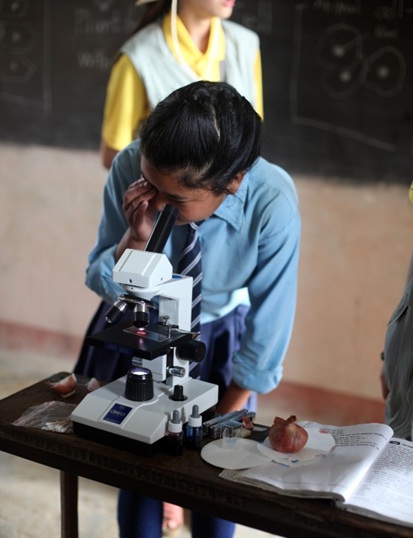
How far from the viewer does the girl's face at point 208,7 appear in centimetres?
256

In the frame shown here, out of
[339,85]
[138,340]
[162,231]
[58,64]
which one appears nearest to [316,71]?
[339,85]

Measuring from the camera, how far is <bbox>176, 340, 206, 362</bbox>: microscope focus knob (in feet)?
4.39

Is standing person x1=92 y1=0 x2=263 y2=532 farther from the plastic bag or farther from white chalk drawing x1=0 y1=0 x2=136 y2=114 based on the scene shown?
the plastic bag

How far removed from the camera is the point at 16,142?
358 cm

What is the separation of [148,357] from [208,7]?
173cm

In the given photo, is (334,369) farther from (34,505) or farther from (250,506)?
(250,506)

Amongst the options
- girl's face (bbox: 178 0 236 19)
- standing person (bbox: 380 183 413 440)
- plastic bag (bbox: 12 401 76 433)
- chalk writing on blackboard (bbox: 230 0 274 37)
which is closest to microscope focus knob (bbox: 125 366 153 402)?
plastic bag (bbox: 12 401 76 433)

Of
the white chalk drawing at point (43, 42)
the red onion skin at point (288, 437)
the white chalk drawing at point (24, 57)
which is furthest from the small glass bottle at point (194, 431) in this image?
the white chalk drawing at point (24, 57)

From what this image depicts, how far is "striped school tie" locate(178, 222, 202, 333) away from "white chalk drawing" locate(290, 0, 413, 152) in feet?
4.38

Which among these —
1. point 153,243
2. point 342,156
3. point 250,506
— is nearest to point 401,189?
point 342,156

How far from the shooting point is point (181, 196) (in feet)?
4.85

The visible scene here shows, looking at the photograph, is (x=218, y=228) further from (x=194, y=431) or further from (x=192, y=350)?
(x=194, y=431)

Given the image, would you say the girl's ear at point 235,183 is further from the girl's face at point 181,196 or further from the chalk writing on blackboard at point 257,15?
the chalk writing on blackboard at point 257,15

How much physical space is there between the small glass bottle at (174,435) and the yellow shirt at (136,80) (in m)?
1.46
